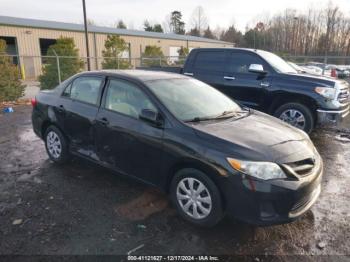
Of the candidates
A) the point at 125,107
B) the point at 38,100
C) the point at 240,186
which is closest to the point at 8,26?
the point at 38,100

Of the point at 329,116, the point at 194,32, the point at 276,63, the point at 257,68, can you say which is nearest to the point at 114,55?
the point at 276,63

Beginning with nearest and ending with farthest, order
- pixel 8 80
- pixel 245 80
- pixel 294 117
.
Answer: pixel 294 117
pixel 245 80
pixel 8 80

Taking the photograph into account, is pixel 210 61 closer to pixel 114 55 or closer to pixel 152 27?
pixel 114 55

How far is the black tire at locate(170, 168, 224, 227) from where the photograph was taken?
9.36 feet

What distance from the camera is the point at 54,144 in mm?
4691

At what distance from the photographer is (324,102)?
5891 millimetres

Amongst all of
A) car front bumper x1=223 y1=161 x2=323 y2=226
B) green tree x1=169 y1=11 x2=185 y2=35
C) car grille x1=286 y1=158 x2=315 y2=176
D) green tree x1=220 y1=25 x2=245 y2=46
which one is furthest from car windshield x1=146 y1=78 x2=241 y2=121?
green tree x1=169 y1=11 x2=185 y2=35

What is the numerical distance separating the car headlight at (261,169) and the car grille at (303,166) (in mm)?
160

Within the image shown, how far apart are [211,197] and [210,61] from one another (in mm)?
5159

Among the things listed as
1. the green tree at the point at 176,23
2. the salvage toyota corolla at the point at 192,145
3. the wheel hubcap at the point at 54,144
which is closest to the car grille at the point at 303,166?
the salvage toyota corolla at the point at 192,145

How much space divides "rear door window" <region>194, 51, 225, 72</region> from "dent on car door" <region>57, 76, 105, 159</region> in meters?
3.82

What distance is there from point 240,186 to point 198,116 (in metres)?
1.05

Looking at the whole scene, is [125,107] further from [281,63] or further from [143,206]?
[281,63]

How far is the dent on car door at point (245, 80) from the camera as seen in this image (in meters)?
6.53
